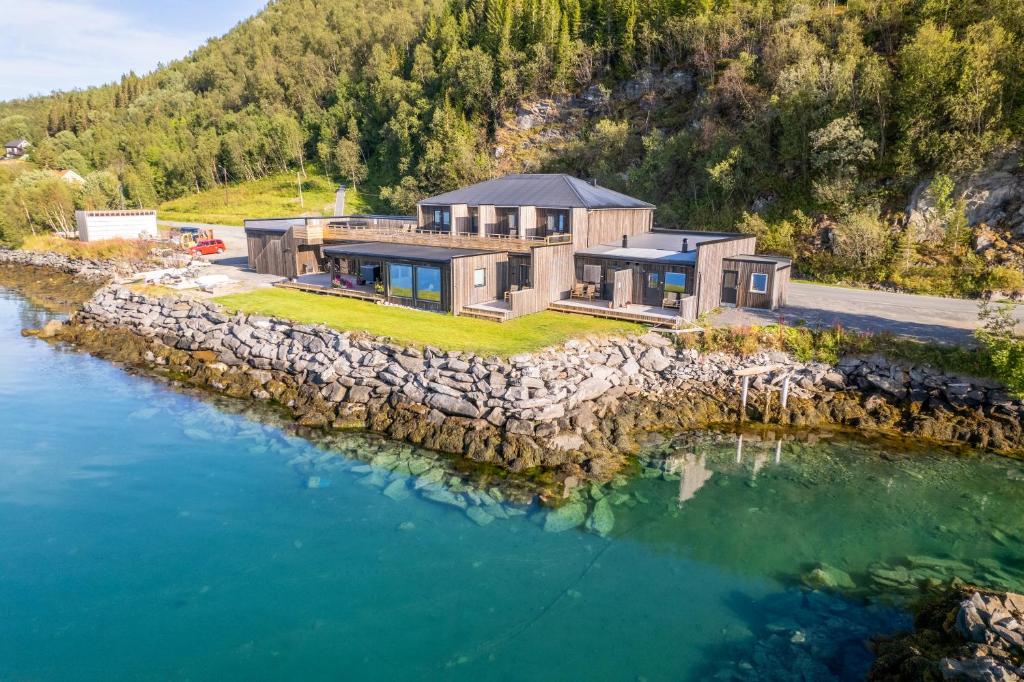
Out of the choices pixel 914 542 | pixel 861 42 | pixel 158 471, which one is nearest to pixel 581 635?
pixel 914 542

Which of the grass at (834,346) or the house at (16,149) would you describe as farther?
the house at (16,149)

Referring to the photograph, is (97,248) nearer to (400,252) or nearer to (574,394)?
(400,252)

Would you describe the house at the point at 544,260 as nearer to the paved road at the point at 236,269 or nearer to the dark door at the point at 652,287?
the dark door at the point at 652,287

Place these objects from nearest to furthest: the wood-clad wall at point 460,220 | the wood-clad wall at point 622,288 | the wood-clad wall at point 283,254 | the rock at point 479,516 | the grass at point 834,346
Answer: the rock at point 479,516, the grass at point 834,346, the wood-clad wall at point 622,288, the wood-clad wall at point 460,220, the wood-clad wall at point 283,254

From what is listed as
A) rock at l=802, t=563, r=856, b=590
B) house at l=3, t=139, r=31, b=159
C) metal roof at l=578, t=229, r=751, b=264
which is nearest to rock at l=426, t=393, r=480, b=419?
rock at l=802, t=563, r=856, b=590

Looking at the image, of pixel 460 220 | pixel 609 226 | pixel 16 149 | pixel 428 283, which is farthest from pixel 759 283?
pixel 16 149

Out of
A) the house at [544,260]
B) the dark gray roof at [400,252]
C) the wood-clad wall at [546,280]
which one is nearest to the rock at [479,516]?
the house at [544,260]

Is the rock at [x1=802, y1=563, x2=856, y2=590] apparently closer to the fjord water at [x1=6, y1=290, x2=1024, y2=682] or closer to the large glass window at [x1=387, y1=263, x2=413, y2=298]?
the fjord water at [x1=6, y1=290, x2=1024, y2=682]
